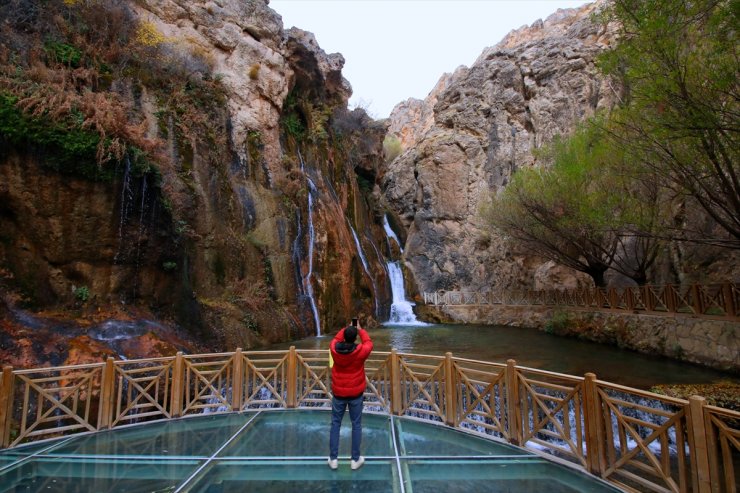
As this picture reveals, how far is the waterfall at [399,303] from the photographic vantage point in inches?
1007

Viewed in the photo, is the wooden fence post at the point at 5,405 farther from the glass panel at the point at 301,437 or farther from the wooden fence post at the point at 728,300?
the wooden fence post at the point at 728,300

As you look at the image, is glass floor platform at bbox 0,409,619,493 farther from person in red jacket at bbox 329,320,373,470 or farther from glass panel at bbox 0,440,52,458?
person in red jacket at bbox 329,320,373,470

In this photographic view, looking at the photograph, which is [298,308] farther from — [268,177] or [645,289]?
[645,289]

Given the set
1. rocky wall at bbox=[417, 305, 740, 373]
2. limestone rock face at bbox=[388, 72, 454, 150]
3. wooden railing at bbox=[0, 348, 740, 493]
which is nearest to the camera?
wooden railing at bbox=[0, 348, 740, 493]

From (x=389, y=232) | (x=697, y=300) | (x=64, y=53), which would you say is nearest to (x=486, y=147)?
(x=389, y=232)

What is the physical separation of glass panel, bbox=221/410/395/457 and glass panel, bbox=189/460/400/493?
0.28 meters

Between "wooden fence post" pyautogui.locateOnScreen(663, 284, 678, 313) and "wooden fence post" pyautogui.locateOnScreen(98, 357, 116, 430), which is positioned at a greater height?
"wooden fence post" pyautogui.locateOnScreen(663, 284, 678, 313)

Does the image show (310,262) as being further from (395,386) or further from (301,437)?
(301,437)

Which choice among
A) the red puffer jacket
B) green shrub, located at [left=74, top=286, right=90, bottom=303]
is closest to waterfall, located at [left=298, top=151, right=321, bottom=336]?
green shrub, located at [left=74, top=286, right=90, bottom=303]

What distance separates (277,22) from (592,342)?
2442 centimetres

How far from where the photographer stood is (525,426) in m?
5.11

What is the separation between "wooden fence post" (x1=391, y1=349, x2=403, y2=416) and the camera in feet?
21.0

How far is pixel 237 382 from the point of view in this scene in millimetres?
6816

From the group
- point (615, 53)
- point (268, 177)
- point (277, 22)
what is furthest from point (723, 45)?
point (277, 22)
